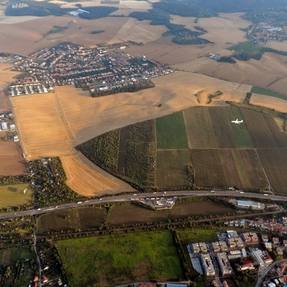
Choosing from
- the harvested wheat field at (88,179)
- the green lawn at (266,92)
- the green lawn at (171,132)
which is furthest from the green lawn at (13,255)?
the green lawn at (266,92)

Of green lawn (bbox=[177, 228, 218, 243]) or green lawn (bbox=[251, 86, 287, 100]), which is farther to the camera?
green lawn (bbox=[251, 86, 287, 100])

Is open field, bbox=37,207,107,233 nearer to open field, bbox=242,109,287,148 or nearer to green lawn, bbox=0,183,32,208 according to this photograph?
green lawn, bbox=0,183,32,208

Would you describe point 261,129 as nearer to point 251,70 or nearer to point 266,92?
point 266,92

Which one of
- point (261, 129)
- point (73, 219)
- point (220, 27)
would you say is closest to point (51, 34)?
point (220, 27)

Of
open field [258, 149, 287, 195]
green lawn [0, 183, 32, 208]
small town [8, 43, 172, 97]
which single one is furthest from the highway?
small town [8, 43, 172, 97]

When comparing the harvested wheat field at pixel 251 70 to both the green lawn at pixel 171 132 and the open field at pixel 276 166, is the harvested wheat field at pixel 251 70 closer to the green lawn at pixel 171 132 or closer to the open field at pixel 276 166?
the green lawn at pixel 171 132

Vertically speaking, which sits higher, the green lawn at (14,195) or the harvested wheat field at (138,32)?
the green lawn at (14,195)
